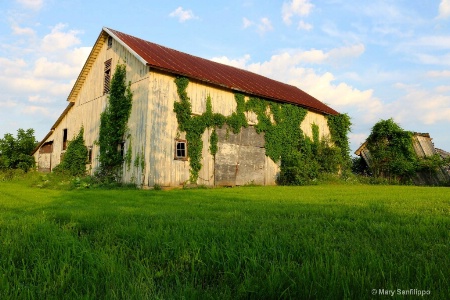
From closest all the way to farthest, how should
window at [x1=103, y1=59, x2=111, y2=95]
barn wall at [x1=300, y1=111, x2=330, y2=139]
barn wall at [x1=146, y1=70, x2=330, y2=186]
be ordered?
barn wall at [x1=146, y1=70, x2=330, y2=186]
window at [x1=103, y1=59, x2=111, y2=95]
barn wall at [x1=300, y1=111, x2=330, y2=139]

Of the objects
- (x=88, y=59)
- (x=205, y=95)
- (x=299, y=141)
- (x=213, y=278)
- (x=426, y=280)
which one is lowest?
(x=213, y=278)

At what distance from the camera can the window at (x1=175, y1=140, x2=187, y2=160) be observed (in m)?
15.5

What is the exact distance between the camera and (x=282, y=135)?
20.2 meters

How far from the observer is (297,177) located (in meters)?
18.9

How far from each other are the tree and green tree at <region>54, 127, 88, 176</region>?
8.08m

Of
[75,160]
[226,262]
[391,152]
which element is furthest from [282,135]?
[226,262]

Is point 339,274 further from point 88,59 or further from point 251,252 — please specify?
point 88,59

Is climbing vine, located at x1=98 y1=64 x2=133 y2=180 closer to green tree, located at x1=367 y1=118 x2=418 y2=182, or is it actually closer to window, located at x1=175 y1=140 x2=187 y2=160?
window, located at x1=175 y1=140 x2=187 y2=160

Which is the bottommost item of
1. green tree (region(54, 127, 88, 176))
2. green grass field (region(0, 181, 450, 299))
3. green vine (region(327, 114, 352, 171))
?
green grass field (region(0, 181, 450, 299))

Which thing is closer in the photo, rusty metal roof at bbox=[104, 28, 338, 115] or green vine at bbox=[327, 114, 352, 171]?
rusty metal roof at bbox=[104, 28, 338, 115]

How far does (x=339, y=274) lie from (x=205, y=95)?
611 inches

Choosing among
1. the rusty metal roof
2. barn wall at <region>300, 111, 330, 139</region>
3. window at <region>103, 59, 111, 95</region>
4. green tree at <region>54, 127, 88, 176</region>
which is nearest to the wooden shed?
barn wall at <region>300, 111, 330, 139</region>

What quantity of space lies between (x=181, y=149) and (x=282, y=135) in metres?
7.64

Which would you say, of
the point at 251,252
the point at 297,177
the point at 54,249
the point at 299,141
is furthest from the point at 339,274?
the point at 299,141
